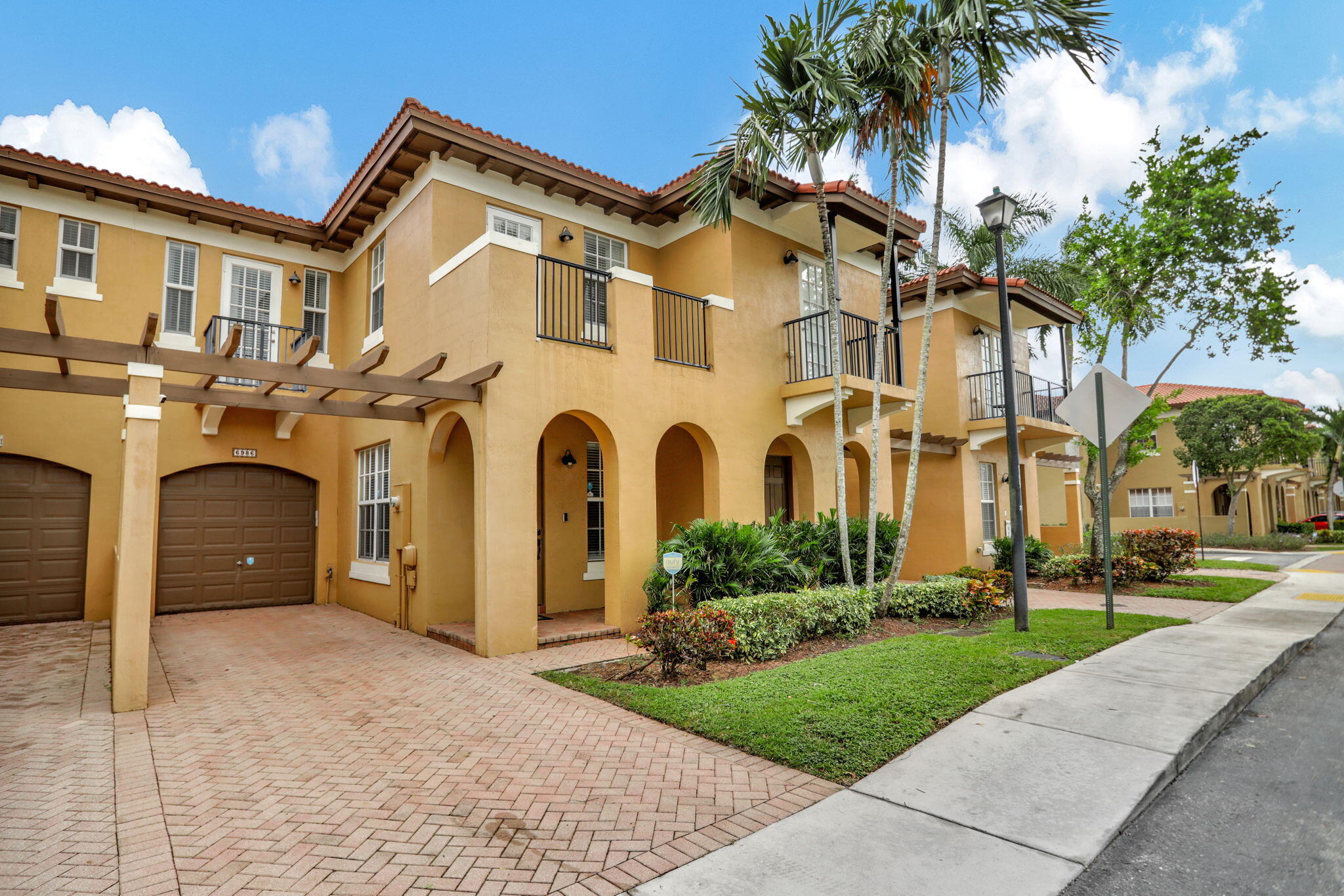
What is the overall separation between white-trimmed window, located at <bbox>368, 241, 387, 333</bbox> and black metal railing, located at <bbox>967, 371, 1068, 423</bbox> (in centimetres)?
1286

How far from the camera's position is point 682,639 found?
6949 millimetres

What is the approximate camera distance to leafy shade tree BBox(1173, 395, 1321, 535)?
27.0 meters

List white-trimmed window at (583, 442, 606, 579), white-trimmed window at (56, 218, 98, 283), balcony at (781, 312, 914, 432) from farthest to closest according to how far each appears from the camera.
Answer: white-trimmed window at (583, 442, 606, 579) < balcony at (781, 312, 914, 432) < white-trimmed window at (56, 218, 98, 283)

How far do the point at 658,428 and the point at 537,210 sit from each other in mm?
4215

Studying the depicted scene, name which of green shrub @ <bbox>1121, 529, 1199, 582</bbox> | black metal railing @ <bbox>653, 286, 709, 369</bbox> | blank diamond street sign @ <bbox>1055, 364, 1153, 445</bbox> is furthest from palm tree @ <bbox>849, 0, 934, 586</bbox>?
green shrub @ <bbox>1121, 529, 1199, 582</bbox>

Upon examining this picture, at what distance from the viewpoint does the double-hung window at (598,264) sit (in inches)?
425

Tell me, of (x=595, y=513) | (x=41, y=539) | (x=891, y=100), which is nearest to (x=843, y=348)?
(x=891, y=100)

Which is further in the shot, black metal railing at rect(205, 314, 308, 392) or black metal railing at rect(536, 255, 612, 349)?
black metal railing at rect(205, 314, 308, 392)

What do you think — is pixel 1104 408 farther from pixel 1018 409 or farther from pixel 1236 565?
pixel 1236 565

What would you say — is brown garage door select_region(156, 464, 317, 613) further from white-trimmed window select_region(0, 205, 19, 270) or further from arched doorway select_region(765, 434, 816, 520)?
arched doorway select_region(765, 434, 816, 520)

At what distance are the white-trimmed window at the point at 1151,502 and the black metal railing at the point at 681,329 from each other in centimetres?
3124

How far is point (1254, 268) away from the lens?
13453mm

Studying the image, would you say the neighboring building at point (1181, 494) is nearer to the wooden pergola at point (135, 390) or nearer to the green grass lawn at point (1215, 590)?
the green grass lawn at point (1215, 590)

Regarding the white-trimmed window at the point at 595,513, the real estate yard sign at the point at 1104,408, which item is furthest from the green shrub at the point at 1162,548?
the white-trimmed window at the point at 595,513
